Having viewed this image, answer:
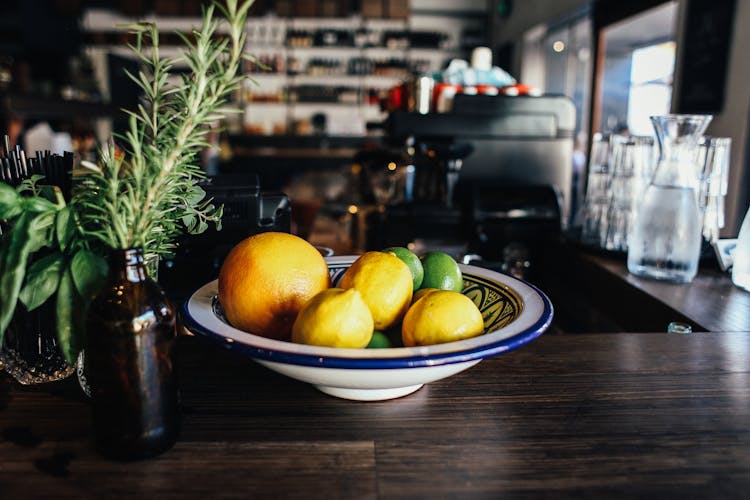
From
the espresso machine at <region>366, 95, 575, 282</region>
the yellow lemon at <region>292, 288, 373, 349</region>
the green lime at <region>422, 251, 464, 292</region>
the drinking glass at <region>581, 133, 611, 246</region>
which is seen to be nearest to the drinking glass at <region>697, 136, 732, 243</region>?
the drinking glass at <region>581, 133, 611, 246</region>

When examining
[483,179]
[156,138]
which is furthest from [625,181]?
[156,138]

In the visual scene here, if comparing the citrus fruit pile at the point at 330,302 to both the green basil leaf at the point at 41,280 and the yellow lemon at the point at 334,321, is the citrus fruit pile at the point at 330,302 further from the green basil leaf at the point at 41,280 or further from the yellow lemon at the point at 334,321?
the green basil leaf at the point at 41,280

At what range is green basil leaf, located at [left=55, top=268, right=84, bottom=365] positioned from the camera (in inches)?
21.1

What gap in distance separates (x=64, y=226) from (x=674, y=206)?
117 centimetres

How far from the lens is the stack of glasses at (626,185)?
138cm

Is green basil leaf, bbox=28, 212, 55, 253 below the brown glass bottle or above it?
above

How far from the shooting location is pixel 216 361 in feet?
2.48

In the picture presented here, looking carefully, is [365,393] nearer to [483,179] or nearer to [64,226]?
[64,226]

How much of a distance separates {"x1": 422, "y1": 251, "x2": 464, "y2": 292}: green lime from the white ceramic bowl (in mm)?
93

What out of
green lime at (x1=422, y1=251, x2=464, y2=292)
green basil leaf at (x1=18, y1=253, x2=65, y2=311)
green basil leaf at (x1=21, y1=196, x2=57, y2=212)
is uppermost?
green basil leaf at (x1=21, y1=196, x2=57, y2=212)

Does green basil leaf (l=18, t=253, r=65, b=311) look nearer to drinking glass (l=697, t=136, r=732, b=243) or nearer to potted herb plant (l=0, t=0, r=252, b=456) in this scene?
potted herb plant (l=0, t=0, r=252, b=456)

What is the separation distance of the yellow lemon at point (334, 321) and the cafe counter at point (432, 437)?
3.6 inches

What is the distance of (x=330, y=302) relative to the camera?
0.58 m

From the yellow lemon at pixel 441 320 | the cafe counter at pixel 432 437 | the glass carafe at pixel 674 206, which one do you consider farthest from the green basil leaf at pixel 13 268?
the glass carafe at pixel 674 206
